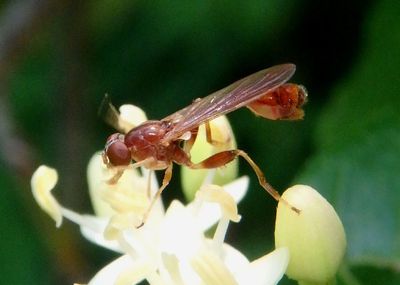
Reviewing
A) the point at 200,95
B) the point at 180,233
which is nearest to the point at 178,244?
the point at 180,233

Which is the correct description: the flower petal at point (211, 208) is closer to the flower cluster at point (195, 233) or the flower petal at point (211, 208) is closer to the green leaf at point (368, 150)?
the flower cluster at point (195, 233)

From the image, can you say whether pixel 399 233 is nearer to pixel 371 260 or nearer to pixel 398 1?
pixel 371 260

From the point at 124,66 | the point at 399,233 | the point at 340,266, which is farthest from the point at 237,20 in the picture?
the point at 340,266

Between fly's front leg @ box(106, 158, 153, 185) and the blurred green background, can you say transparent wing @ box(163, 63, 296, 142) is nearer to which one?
fly's front leg @ box(106, 158, 153, 185)

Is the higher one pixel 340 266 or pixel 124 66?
pixel 124 66

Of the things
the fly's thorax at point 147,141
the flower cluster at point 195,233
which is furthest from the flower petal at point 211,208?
the fly's thorax at point 147,141

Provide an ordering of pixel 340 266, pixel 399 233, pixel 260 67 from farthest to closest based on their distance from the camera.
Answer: pixel 260 67, pixel 399 233, pixel 340 266

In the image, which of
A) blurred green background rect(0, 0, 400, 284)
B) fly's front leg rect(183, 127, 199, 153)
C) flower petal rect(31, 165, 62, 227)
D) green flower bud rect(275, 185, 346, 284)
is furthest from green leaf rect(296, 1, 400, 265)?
flower petal rect(31, 165, 62, 227)
